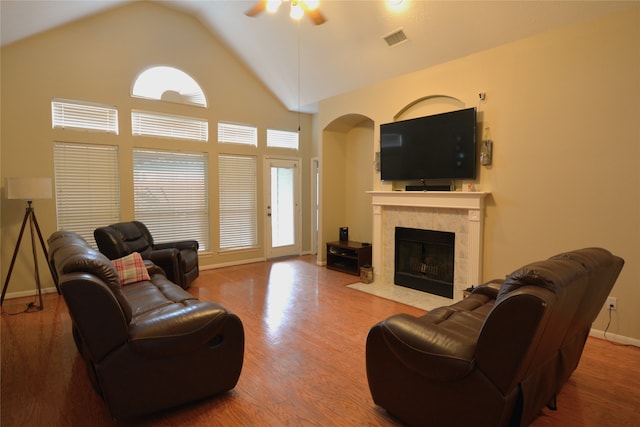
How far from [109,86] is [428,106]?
14.2ft

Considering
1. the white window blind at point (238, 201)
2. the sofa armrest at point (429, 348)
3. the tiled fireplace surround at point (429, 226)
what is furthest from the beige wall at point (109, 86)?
the sofa armrest at point (429, 348)

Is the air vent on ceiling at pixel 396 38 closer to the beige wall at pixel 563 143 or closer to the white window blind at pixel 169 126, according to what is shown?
the beige wall at pixel 563 143

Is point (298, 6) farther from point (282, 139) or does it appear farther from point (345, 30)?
point (282, 139)

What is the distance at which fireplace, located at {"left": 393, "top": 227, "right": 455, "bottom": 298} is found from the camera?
4336mm

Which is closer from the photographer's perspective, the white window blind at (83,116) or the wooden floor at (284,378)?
the wooden floor at (284,378)

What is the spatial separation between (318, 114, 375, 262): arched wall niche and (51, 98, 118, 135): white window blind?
322cm

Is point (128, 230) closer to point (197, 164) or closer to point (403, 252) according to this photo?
point (197, 164)

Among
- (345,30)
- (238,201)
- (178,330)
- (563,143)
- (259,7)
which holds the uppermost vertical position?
(345,30)

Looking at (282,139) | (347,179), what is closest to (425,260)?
(347,179)

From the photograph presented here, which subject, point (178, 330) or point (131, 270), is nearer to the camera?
point (178, 330)

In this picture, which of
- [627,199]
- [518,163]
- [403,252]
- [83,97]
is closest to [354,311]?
[403,252]

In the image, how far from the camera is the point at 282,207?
6723 mm

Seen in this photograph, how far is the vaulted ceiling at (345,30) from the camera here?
3311 mm

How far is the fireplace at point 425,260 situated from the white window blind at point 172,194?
3207 millimetres
